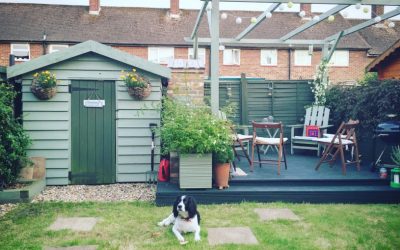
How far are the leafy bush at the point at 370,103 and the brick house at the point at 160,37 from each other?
41.5 ft

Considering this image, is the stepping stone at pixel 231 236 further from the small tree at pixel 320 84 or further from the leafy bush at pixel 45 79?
the small tree at pixel 320 84

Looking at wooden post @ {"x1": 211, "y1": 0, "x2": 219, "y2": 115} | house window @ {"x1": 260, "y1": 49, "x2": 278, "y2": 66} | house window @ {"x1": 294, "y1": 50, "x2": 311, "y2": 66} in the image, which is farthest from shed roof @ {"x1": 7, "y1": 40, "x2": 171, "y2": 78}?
house window @ {"x1": 294, "y1": 50, "x2": 311, "y2": 66}

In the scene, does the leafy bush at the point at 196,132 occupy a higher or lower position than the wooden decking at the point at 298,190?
higher

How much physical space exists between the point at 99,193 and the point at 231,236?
292cm

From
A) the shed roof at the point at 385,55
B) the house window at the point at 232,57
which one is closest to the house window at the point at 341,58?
the house window at the point at 232,57

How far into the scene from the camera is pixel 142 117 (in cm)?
698

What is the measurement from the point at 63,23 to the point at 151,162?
17441mm

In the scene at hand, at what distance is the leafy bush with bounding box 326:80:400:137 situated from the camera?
7.03 meters

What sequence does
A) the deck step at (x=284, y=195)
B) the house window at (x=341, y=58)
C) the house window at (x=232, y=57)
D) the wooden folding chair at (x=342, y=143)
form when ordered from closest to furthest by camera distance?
the deck step at (x=284, y=195) < the wooden folding chair at (x=342, y=143) < the house window at (x=232, y=57) < the house window at (x=341, y=58)

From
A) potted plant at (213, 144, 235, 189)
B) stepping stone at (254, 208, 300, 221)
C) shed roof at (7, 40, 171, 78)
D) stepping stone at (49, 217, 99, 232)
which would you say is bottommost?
stepping stone at (49, 217, 99, 232)

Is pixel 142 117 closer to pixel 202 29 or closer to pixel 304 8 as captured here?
pixel 202 29

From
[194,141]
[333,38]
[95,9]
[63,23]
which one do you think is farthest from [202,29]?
[194,141]

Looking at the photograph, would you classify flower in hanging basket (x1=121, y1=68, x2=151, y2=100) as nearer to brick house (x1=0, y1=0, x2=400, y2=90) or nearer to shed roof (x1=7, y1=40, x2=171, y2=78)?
shed roof (x1=7, y1=40, x2=171, y2=78)

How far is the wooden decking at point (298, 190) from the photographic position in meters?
5.58
